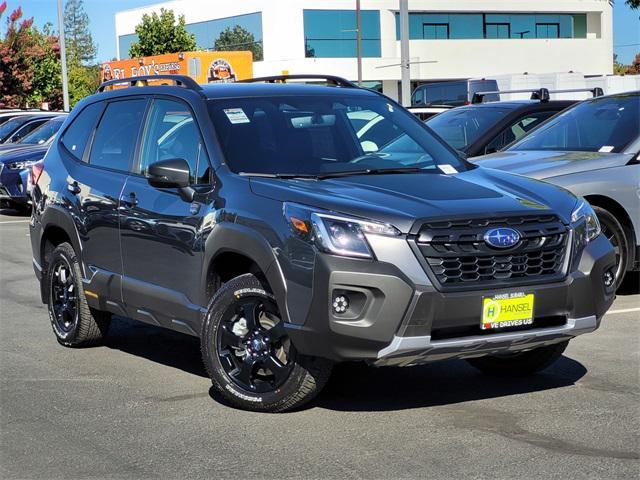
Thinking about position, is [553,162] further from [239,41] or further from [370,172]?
[239,41]

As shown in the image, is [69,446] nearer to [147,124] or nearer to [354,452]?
[354,452]

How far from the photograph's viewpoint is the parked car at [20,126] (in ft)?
70.4

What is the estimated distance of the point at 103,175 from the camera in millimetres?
7227

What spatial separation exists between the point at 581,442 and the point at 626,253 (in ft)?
13.4

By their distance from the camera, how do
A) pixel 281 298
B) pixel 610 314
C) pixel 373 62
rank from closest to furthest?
pixel 281 298, pixel 610 314, pixel 373 62

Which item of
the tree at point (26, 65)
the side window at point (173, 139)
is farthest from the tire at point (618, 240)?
the tree at point (26, 65)

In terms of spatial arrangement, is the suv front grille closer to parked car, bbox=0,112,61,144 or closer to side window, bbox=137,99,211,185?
side window, bbox=137,99,211,185

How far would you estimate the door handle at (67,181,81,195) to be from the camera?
7.48 meters

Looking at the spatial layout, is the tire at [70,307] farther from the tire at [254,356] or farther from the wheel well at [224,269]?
the tire at [254,356]

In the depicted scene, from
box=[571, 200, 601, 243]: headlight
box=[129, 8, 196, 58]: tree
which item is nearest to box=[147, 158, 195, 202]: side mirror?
box=[571, 200, 601, 243]: headlight

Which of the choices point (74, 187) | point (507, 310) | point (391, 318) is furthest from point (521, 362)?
point (74, 187)

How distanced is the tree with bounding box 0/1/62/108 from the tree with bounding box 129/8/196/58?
70.3 ft

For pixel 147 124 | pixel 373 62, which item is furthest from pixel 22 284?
pixel 373 62

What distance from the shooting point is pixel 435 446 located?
16.8ft
